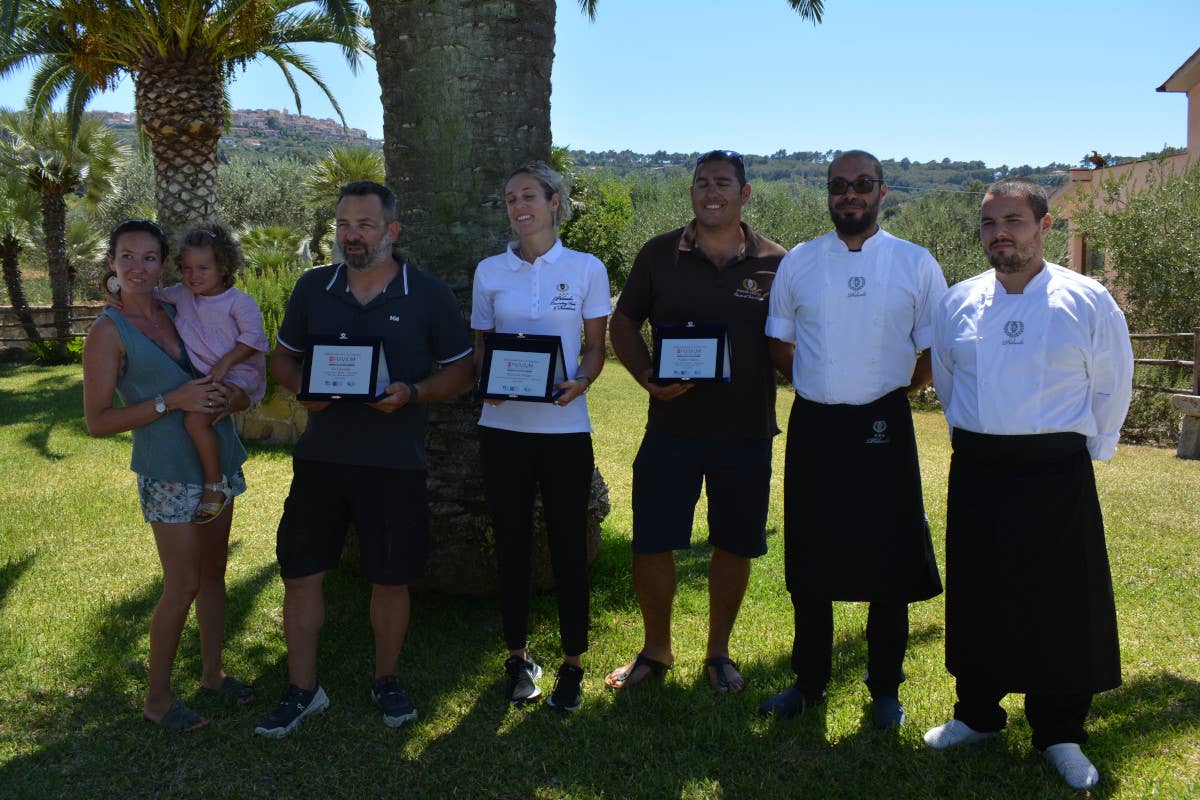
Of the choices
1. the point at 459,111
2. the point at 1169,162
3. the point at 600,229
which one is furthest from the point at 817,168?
the point at 459,111

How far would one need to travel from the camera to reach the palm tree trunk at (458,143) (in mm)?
4887

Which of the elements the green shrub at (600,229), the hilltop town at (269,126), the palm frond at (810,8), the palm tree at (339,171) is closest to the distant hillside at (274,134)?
the hilltop town at (269,126)

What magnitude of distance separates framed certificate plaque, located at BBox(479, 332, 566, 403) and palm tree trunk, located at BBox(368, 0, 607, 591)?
4.12 ft

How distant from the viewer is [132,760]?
145 inches

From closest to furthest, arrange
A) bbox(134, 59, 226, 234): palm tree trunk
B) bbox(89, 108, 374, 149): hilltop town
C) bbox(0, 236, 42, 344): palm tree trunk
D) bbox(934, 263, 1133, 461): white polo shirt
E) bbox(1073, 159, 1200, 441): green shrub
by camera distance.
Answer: bbox(934, 263, 1133, 461): white polo shirt
bbox(134, 59, 226, 234): palm tree trunk
bbox(1073, 159, 1200, 441): green shrub
bbox(0, 236, 42, 344): palm tree trunk
bbox(89, 108, 374, 149): hilltop town

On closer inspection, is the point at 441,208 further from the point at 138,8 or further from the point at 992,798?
the point at 138,8

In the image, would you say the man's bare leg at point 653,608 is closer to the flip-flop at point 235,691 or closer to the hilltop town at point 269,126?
the flip-flop at point 235,691

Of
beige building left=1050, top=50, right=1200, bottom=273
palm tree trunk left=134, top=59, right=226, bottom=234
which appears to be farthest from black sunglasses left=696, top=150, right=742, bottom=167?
beige building left=1050, top=50, right=1200, bottom=273

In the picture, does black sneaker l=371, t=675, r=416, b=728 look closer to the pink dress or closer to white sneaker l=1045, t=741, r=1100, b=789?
the pink dress

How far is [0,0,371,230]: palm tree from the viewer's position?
12328 mm

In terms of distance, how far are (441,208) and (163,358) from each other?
178 cm

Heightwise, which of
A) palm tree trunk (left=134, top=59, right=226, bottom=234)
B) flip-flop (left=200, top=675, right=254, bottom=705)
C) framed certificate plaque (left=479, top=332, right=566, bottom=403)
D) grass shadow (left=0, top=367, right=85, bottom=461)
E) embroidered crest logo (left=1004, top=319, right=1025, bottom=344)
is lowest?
flip-flop (left=200, top=675, right=254, bottom=705)

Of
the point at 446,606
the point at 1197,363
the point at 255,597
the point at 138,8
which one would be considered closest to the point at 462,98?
the point at 446,606

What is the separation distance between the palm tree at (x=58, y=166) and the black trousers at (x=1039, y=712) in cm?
2134
